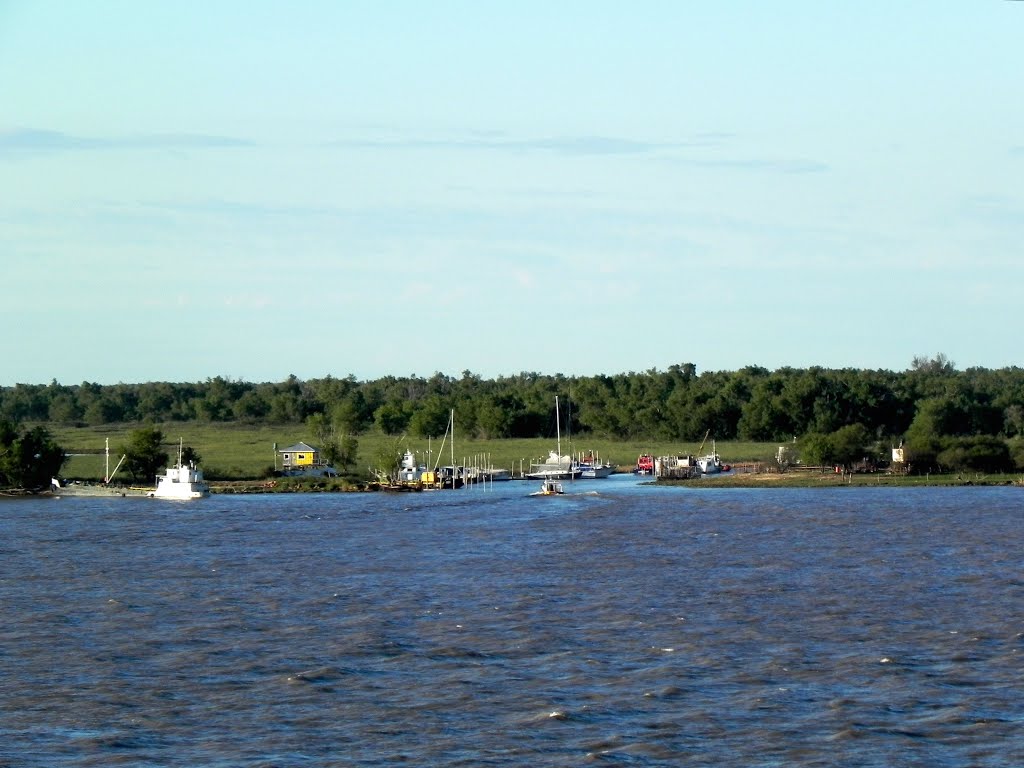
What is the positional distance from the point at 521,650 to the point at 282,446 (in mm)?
102657

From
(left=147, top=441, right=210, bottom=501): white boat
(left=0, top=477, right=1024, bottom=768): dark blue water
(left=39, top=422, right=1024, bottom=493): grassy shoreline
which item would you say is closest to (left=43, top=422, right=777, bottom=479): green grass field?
(left=39, top=422, right=1024, bottom=493): grassy shoreline

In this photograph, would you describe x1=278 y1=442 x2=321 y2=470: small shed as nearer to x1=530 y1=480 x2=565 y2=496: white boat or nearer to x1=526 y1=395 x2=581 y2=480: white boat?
x1=526 y1=395 x2=581 y2=480: white boat

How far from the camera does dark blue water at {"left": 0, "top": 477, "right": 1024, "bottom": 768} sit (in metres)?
21.4

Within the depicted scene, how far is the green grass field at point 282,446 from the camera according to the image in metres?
114

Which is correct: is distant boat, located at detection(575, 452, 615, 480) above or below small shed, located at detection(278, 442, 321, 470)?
below

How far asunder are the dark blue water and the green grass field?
192 ft

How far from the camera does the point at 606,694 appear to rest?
80.6 feet

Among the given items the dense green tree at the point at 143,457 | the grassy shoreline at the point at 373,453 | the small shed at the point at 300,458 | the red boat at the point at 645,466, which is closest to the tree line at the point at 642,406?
the grassy shoreline at the point at 373,453

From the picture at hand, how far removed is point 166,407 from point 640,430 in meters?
59.3

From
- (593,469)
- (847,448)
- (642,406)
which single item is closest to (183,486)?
(593,469)

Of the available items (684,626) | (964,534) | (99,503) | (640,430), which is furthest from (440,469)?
(684,626)

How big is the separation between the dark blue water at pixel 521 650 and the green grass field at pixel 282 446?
5863 cm

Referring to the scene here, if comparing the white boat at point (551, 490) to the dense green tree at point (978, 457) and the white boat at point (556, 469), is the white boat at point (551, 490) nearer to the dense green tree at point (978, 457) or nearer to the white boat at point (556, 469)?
the white boat at point (556, 469)

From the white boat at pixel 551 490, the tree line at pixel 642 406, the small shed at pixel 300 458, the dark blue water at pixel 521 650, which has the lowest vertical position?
the dark blue water at pixel 521 650
